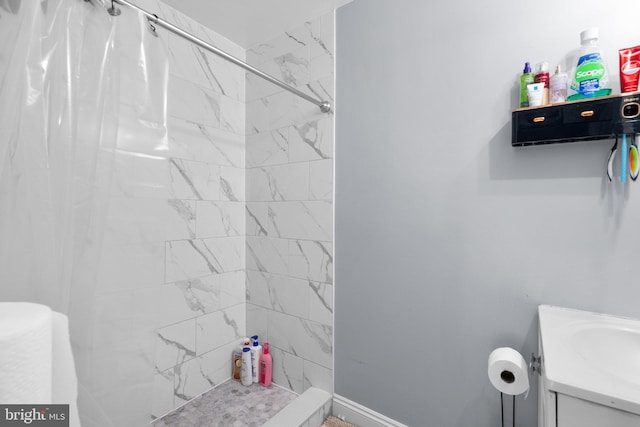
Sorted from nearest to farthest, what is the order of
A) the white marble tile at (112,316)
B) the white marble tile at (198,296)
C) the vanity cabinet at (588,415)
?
the vanity cabinet at (588,415) < the white marble tile at (112,316) < the white marble tile at (198,296)

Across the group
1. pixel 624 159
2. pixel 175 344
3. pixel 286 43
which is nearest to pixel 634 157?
pixel 624 159

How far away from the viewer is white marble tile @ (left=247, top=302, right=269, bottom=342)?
1883 millimetres

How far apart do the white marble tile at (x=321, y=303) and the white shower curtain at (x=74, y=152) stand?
897 mm

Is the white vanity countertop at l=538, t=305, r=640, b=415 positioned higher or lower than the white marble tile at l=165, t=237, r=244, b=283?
lower

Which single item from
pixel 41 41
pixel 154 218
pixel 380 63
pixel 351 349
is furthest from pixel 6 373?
pixel 380 63

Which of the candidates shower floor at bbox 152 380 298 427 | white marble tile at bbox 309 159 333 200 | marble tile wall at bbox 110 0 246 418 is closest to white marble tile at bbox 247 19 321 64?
marble tile wall at bbox 110 0 246 418

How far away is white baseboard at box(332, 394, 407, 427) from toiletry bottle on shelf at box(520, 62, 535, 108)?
149 cm

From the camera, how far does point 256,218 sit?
192cm

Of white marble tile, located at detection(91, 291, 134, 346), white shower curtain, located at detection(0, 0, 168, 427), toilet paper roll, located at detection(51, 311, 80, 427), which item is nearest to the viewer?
toilet paper roll, located at detection(51, 311, 80, 427)

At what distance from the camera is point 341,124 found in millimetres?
1575

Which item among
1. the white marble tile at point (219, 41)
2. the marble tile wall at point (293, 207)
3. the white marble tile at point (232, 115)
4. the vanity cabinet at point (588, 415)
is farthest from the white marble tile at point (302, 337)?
the white marble tile at point (219, 41)

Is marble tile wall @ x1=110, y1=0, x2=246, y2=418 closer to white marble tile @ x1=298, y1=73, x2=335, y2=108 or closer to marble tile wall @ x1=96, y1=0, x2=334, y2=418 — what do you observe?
marble tile wall @ x1=96, y1=0, x2=334, y2=418

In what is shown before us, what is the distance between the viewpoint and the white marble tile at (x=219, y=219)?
1734mm

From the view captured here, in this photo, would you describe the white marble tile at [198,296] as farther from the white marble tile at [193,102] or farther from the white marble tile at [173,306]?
the white marble tile at [193,102]
